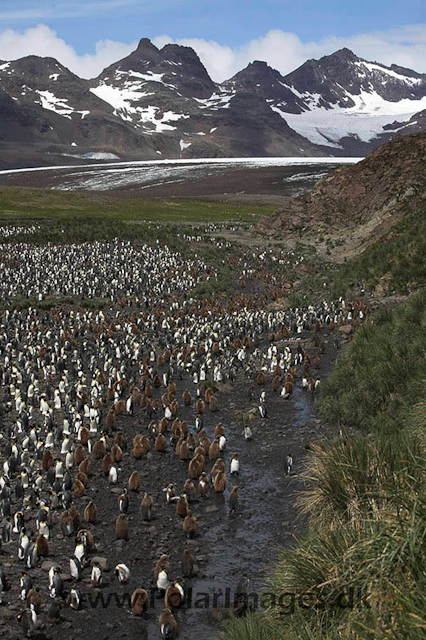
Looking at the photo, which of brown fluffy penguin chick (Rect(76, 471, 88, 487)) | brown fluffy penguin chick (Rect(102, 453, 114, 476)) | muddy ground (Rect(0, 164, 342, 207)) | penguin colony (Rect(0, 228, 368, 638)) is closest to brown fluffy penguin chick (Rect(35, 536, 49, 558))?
penguin colony (Rect(0, 228, 368, 638))

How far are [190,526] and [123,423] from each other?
21.7 feet

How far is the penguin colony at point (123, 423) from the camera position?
1165 cm

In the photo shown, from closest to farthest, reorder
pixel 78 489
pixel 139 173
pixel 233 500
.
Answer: pixel 233 500, pixel 78 489, pixel 139 173

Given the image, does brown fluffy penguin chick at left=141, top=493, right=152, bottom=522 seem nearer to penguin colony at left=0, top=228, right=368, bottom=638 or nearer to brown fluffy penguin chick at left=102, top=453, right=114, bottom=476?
penguin colony at left=0, top=228, right=368, bottom=638

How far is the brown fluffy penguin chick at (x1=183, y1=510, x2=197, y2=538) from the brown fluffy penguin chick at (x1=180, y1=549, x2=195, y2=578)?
127 centimetres

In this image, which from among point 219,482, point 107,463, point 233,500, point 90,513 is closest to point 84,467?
point 107,463

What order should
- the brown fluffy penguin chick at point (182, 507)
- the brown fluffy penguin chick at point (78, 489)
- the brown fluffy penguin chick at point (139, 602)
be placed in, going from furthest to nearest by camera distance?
the brown fluffy penguin chick at point (78, 489) < the brown fluffy penguin chick at point (182, 507) < the brown fluffy penguin chick at point (139, 602)

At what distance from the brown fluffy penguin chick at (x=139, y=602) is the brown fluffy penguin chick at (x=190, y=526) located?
7.81 feet

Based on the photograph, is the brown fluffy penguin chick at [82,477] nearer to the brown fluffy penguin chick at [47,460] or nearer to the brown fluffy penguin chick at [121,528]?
the brown fluffy penguin chick at [47,460]

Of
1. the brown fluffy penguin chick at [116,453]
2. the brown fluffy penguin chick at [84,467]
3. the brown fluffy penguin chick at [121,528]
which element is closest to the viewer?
the brown fluffy penguin chick at [121,528]

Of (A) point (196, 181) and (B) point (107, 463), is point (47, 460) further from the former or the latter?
(A) point (196, 181)

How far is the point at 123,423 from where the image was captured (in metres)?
19.2

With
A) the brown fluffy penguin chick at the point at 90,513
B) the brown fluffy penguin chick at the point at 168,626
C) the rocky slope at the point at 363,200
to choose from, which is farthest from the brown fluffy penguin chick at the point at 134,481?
the rocky slope at the point at 363,200

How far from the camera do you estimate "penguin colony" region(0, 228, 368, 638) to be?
38.2 feet
